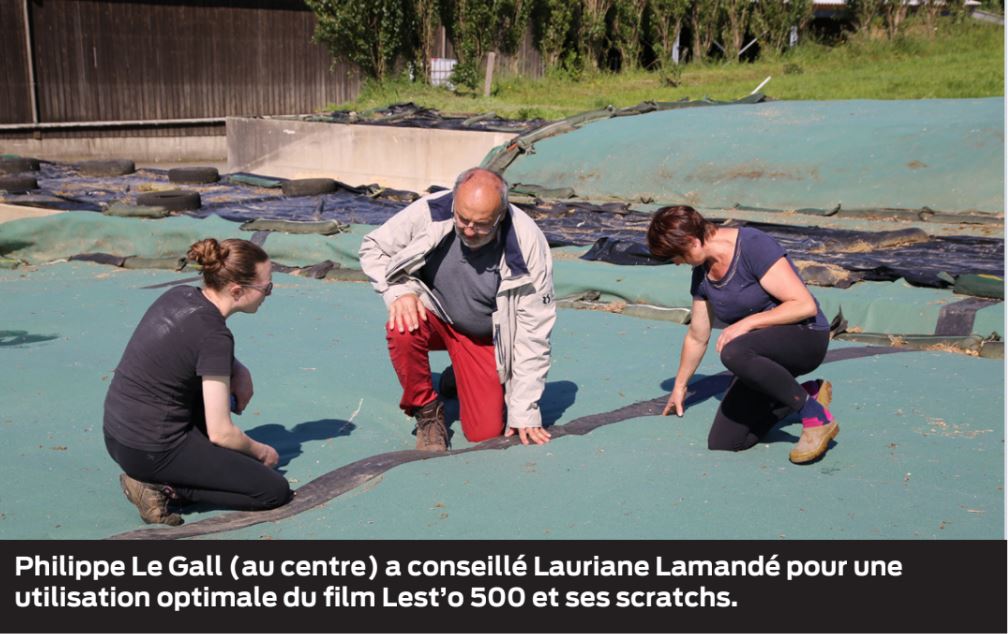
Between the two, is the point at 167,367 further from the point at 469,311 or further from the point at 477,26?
the point at 477,26

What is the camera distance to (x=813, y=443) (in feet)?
11.9

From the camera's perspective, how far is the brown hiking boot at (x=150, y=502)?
323 cm

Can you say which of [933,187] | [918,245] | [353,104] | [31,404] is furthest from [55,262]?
[353,104]

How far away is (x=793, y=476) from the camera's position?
3.55m

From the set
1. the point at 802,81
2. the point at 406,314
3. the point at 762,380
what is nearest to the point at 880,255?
the point at 762,380

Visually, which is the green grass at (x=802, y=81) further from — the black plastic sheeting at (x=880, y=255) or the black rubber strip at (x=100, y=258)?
the black rubber strip at (x=100, y=258)

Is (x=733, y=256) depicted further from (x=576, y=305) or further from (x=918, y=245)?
(x=918, y=245)

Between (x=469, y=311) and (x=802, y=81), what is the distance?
42.8ft

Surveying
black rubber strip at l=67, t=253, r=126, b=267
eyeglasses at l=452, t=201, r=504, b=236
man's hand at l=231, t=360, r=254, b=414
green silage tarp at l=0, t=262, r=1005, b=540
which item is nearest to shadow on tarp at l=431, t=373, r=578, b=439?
green silage tarp at l=0, t=262, r=1005, b=540

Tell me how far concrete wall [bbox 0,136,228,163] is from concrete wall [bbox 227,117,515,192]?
287cm

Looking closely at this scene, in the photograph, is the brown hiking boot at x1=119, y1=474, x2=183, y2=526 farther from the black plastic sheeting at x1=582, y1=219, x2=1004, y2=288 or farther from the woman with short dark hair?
the black plastic sheeting at x1=582, y1=219, x2=1004, y2=288

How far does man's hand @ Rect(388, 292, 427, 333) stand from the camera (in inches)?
155

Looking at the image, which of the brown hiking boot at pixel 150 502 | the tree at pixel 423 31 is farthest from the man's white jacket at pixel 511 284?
the tree at pixel 423 31

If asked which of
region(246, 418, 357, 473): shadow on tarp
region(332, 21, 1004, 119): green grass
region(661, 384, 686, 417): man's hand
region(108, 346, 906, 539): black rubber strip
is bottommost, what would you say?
region(246, 418, 357, 473): shadow on tarp
